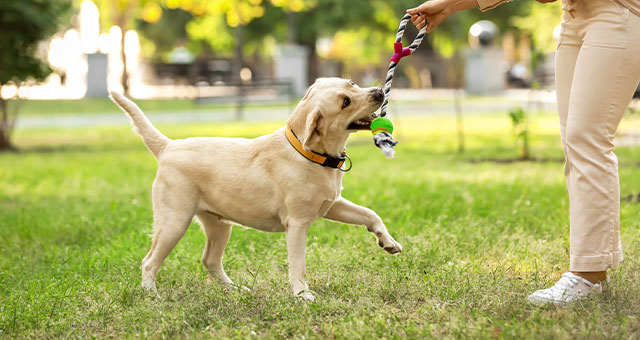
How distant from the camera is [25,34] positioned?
13.4 metres

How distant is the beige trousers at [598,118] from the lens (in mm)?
3902

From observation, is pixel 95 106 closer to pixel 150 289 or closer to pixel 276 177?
pixel 150 289

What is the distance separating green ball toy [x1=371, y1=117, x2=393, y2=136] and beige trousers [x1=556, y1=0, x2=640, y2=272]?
945 mm

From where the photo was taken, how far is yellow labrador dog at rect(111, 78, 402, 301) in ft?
14.0

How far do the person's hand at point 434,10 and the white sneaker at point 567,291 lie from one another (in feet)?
5.27

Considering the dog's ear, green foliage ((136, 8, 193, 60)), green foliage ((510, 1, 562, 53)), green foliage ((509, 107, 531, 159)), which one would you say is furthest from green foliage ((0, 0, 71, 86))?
green foliage ((136, 8, 193, 60))

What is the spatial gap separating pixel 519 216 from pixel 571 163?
240 cm

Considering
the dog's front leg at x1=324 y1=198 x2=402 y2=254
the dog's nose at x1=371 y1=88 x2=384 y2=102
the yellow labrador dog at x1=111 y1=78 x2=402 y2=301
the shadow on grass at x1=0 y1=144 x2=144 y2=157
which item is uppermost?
the dog's nose at x1=371 y1=88 x2=384 y2=102

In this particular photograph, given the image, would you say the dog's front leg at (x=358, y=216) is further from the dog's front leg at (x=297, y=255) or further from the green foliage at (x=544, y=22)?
the green foliage at (x=544, y=22)

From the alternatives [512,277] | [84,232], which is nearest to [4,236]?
[84,232]

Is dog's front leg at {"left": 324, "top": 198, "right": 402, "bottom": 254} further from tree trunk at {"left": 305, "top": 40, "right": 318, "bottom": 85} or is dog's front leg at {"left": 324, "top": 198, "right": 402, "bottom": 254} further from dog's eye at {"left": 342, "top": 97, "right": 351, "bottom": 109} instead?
tree trunk at {"left": 305, "top": 40, "right": 318, "bottom": 85}

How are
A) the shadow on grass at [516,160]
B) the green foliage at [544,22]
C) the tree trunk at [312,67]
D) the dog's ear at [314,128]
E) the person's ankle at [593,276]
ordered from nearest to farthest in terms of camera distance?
the person's ankle at [593,276], the dog's ear at [314,128], the shadow on grass at [516,160], the green foliage at [544,22], the tree trunk at [312,67]

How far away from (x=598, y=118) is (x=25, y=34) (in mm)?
11635

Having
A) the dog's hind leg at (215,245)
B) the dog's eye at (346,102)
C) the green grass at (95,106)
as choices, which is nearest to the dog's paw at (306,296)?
the dog's hind leg at (215,245)
